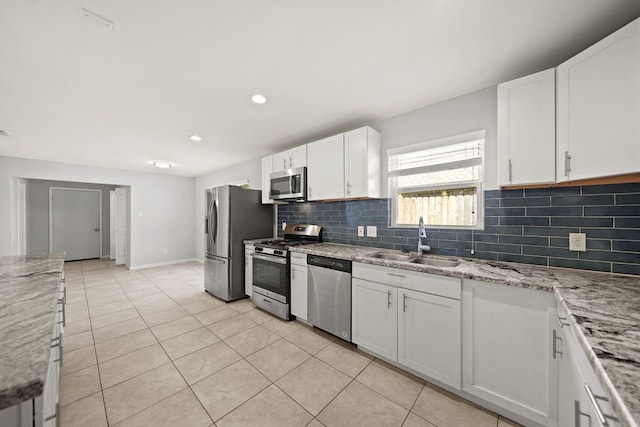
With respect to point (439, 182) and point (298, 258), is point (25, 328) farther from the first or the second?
point (439, 182)

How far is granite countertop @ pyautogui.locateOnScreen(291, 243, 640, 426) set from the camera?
60cm

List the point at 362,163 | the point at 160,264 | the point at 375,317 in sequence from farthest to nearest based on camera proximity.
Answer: the point at 160,264 → the point at 362,163 → the point at 375,317

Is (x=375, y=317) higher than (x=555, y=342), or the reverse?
(x=555, y=342)

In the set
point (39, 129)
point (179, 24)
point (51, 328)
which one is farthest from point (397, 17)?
point (39, 129)

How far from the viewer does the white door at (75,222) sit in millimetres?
6281

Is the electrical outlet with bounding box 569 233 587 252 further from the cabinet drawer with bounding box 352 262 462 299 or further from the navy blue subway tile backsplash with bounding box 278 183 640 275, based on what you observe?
the cabinet drawer with bounding box 352 262 462 299

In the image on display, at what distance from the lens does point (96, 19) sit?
4.39ft

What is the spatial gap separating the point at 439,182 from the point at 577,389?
5.66ft

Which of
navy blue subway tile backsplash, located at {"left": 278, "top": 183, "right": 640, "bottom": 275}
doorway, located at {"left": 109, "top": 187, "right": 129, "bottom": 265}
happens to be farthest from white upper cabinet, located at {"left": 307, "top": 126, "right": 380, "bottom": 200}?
doorway, located at {"left": 109, "top": 187, "right": 129, "bottom": 265}

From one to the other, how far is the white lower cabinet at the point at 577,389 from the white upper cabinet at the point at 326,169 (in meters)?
2.03

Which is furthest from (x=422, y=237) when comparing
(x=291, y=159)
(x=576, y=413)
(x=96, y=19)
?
(x=96, y=19)

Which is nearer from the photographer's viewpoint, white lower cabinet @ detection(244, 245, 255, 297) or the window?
the window

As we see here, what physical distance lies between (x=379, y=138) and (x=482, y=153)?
1.04 meters

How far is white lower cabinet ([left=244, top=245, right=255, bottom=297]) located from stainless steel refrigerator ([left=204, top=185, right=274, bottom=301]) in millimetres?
60
